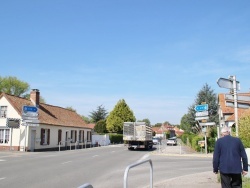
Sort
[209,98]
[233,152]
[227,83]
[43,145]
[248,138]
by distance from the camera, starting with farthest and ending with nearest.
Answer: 1. [209,98]
2. [43,145]
3. [248,138]
4. [227,83]
5. [233,152]

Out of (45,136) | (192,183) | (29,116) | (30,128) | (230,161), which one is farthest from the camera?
(45,136)

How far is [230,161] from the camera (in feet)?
23.4

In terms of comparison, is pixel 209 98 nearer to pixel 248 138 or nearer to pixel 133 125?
pixel 133 125

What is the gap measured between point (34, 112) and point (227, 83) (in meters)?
28.8

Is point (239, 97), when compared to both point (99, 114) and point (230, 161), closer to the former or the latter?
point (230, 161)

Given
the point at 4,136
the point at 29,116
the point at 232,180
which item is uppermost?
the point at 29,116

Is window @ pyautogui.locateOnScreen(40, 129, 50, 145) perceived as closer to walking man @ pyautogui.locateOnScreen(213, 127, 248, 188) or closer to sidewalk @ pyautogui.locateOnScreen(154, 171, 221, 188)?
sidewalk @ pyautogui.locateOnScreen(154, 171, 221, 188)

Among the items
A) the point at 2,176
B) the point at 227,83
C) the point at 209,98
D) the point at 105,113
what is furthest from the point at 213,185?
the point at 105,113

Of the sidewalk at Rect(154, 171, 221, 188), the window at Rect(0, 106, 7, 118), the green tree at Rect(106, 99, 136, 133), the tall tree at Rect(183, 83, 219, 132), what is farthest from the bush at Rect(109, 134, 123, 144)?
the sidewalk at Rect(154, 171, 221, 188)

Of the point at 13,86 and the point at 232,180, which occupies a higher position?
the point at 13,86

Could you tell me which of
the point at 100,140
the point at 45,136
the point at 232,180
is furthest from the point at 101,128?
the point at 232,180

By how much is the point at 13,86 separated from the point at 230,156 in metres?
73.9

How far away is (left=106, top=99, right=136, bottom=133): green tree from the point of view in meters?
76.6

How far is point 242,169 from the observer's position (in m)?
7.18
